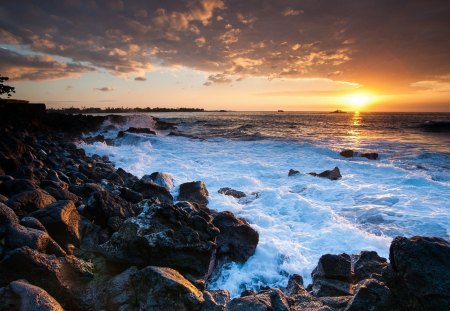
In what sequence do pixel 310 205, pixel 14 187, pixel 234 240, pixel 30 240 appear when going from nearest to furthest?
pixel 30 240 < pixel 14 187 < pixel 234 240 < pixel 310 205

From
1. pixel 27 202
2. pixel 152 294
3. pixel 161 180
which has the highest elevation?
pixel 27 202

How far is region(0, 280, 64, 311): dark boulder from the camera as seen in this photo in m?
2.41

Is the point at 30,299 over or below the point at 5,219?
below

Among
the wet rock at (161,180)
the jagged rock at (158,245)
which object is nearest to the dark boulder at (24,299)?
the jagged rock at (158,245)

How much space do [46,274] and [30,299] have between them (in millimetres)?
497

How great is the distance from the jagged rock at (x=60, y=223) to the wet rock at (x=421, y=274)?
3822 millimetres

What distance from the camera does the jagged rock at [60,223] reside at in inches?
147

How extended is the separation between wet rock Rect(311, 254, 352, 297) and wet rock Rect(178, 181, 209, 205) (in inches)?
158

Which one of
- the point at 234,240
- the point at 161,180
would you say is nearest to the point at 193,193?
the point at 161,180

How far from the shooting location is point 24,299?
96.4 inches

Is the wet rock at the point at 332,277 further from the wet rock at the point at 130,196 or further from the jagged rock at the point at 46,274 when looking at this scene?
the wet rock at the point at 130,196

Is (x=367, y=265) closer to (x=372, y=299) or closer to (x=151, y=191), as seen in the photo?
(x=372, y=299)

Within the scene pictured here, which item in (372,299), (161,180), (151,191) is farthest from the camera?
(161,180)

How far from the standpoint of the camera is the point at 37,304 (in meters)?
2.43
